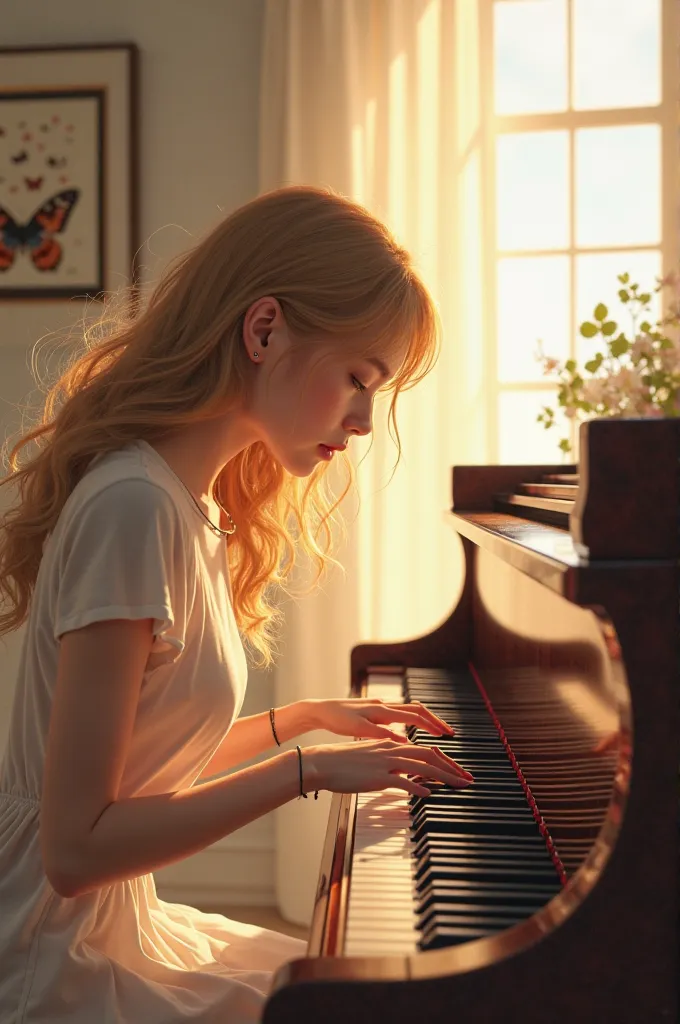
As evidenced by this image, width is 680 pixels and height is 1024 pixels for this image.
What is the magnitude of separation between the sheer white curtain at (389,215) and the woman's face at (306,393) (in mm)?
1731

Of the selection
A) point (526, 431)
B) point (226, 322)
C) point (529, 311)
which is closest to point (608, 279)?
point (529, 311)

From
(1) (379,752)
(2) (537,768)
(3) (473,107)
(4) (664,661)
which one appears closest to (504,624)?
(2) (537,768)

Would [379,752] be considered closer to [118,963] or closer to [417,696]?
[118,963]

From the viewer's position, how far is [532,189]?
10.8 feet

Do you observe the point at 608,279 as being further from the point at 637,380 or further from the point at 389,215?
the point at 637,380

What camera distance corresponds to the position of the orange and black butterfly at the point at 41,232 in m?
3.28

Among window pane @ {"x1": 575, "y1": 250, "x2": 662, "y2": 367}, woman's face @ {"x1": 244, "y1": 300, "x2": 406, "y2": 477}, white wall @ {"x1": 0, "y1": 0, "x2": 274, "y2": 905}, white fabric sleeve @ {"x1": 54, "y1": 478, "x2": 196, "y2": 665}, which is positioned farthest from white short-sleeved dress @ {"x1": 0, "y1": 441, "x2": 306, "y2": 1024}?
window pane @ {"x1": 575, "y1": 250, "x2": 662, "y2": 367}

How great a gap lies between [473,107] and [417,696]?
2014 millimetres

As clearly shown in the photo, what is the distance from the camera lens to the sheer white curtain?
3051 millimetres

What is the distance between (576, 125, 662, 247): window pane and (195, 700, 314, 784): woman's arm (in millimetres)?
2222

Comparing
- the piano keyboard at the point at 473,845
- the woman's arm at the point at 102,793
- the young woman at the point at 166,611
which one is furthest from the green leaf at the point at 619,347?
the woman's arm at the point at 102,793

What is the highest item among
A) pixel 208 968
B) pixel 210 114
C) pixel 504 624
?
pixel 210 114

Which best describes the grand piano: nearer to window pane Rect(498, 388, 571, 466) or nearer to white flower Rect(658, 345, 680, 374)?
white flower Rect(658, 345, 680, 374)

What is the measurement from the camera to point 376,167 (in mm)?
3088
